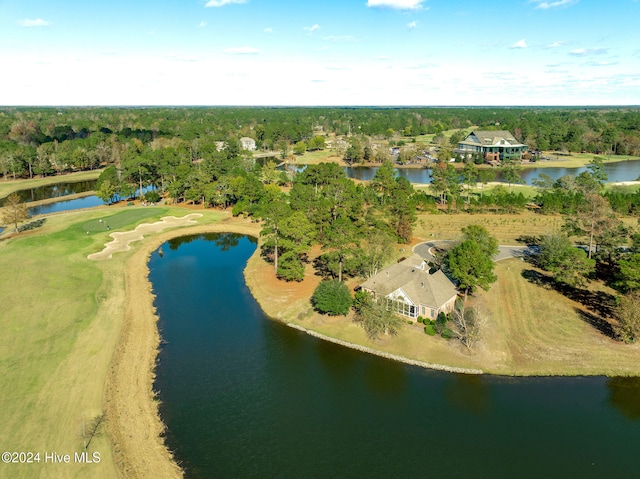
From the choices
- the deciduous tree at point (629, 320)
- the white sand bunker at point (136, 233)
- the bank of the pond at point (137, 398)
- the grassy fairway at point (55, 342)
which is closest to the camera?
the bank of the pond at point (137, 398)

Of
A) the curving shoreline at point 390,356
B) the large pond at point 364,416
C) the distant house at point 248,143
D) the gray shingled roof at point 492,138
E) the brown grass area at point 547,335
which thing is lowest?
the large pond at point 364,416

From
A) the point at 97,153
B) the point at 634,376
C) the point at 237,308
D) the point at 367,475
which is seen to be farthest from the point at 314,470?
the point at 97,153

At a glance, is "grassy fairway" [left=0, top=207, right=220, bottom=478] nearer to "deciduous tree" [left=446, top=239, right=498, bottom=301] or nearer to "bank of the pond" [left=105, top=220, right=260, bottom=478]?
"bank of the pond" [left=105, top=220, right=260, bottom=478]

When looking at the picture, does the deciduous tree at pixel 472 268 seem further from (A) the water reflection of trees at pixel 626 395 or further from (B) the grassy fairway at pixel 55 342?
(B) the grassy fairway at pixel 55 342

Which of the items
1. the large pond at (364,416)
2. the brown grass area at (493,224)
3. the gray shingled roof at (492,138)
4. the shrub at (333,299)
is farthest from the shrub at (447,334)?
the gray shingled roof at (492,138)

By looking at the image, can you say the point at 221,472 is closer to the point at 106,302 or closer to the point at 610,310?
the point at 106,302

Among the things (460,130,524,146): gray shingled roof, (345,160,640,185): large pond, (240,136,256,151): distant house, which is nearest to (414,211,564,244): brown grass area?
(345,160,640,185): large pond

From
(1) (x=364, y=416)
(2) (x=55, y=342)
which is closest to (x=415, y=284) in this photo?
(1) (x=364, y=416)

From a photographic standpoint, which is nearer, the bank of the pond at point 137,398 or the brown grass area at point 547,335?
the bank of the pond at point 137,398
